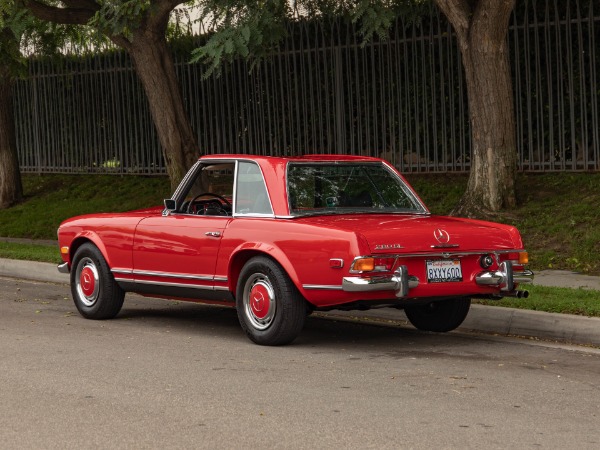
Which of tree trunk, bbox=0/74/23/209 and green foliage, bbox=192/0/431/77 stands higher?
green foliage, bbox=192/0/431/77

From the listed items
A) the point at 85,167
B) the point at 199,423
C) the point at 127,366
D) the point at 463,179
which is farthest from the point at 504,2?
the point at 85,167

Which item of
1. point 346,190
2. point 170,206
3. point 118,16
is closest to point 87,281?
point 170,206

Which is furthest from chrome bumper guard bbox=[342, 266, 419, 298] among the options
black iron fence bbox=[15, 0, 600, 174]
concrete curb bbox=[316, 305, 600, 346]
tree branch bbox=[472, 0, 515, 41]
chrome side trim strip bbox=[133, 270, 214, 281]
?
black iron fence bbox=[15, 0, 600, 174]

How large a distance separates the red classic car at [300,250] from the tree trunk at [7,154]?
14.2m

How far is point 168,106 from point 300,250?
10338 millimetres

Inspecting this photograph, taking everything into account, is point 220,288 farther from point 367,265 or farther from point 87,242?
point 87,242

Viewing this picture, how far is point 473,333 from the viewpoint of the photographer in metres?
10.5

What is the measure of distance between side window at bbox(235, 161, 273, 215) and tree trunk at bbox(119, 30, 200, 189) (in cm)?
873

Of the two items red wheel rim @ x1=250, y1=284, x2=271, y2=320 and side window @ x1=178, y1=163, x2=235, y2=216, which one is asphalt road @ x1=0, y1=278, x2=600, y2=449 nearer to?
red wheel rim @ x1=250, y1=284, x2=271, y2=320

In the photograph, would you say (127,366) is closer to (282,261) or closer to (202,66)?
(282,261)

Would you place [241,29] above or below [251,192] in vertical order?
above

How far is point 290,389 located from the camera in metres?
7.69

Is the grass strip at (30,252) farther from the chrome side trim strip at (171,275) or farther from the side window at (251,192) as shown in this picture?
the side window at (251,192)

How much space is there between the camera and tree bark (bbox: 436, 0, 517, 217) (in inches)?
623
